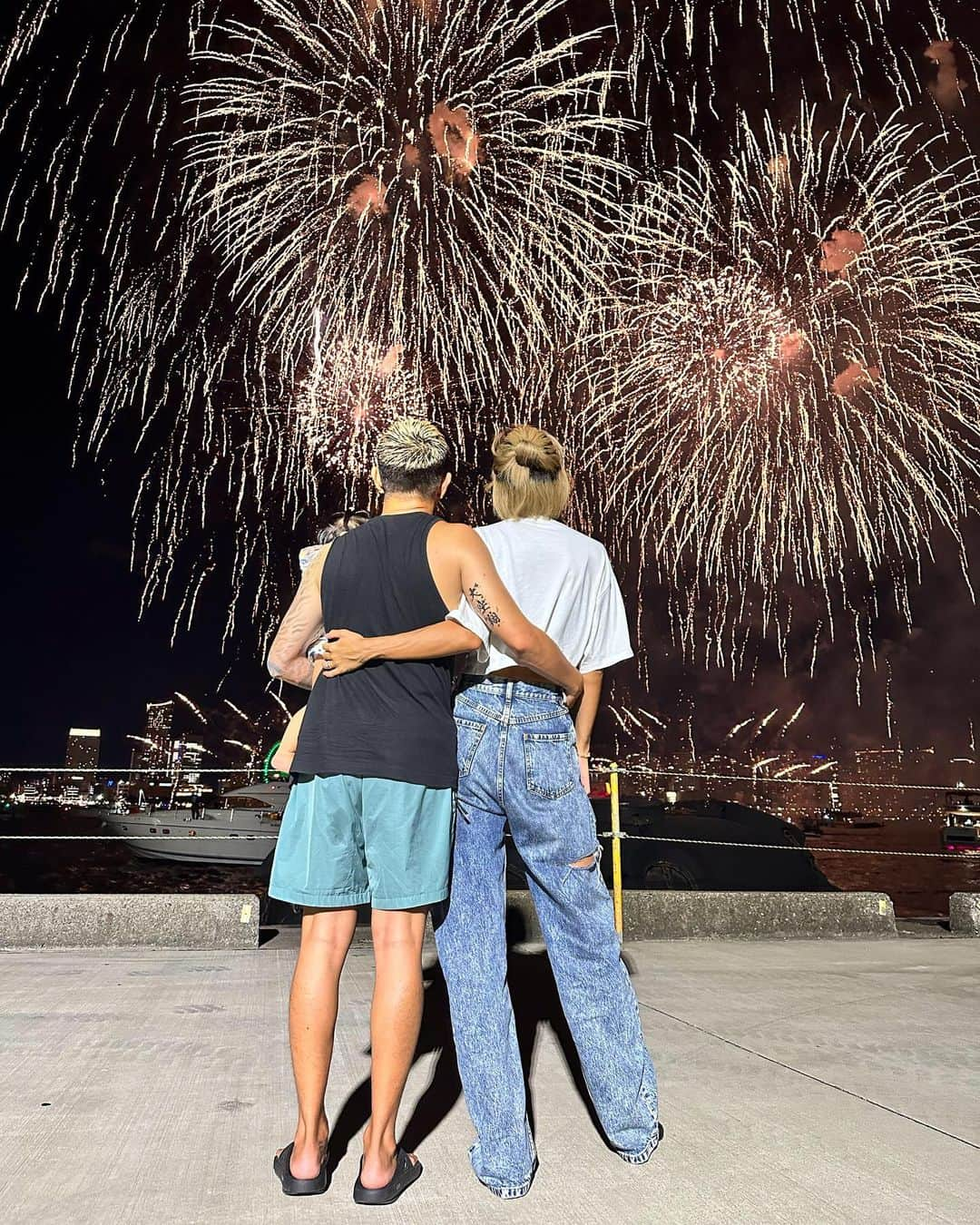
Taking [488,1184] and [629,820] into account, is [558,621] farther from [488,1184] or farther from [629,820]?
[629,820]

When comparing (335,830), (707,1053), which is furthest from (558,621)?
(707,1053)

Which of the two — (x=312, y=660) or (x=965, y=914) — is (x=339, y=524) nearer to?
(x=312, y=660)

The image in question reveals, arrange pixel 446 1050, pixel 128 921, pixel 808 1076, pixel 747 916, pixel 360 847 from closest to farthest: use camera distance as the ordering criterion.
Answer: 1. pixel 360 847
2. pixel 808 1076
3. pixel 446 1050
4. pixel 128 921
5. pixel 747 916

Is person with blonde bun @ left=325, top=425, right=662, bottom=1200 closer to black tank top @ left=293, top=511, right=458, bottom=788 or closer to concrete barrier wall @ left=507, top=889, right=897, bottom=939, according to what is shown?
black tank top @ left=293, top=511, right=458, bottom=788

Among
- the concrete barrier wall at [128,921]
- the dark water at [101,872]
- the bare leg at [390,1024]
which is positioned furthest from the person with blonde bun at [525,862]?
the dark water at [101,872]

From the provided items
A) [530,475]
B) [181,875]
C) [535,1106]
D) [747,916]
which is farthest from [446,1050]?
[181,875]

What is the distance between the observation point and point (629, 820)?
11.7 meters

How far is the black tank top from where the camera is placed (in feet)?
6.66

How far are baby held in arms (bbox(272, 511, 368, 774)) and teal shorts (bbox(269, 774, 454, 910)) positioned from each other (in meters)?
0.16

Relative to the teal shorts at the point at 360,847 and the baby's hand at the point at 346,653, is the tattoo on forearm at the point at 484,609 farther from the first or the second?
the teal shorts at the point at 360,847

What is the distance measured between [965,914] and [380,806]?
19.4 feet

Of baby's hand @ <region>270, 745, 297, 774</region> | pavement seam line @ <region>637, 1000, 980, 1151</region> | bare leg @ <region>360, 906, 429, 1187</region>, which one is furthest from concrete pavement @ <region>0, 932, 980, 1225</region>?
baby's hand @ <region>270, 745, 297, 774</region>

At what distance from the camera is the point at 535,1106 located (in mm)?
2566

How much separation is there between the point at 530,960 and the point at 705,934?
1.44 metres
